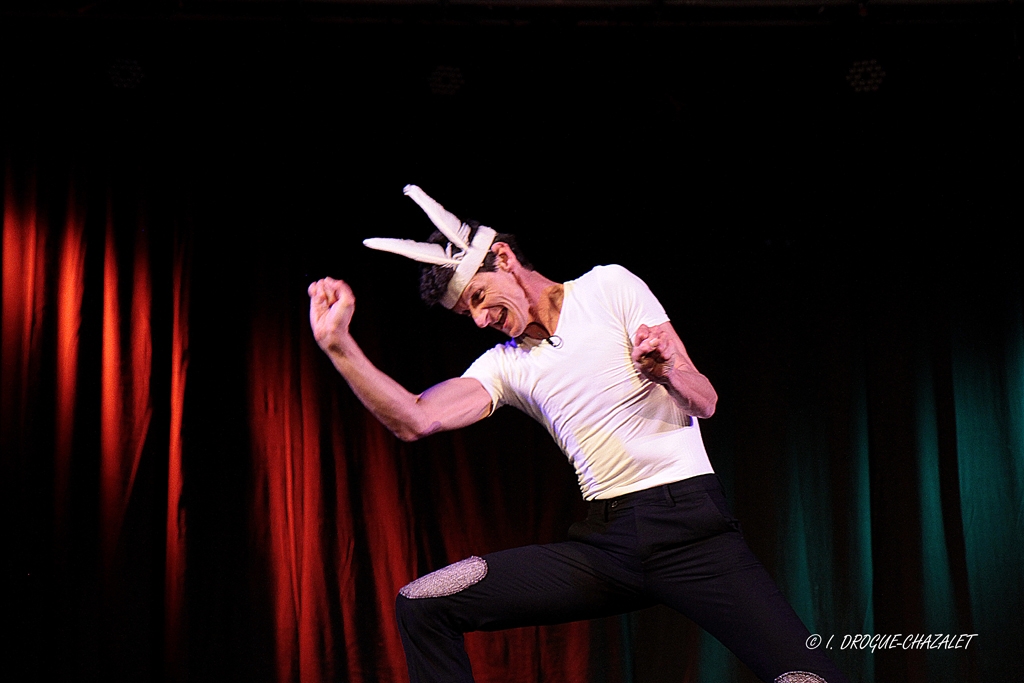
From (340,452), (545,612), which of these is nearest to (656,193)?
(340,452)

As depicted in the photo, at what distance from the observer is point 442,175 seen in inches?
157

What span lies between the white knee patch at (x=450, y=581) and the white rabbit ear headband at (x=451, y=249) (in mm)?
753

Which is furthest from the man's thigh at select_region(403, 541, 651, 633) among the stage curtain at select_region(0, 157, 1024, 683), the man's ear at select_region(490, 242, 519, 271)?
the stage curtain at select_region(0, 157, 1024, 683)

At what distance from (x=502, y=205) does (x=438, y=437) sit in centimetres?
105

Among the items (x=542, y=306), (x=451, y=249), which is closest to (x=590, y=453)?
(x=542, y=306)

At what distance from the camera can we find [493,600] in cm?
225

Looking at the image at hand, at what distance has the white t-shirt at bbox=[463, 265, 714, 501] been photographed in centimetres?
234

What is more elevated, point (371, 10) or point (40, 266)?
point (371, 10)

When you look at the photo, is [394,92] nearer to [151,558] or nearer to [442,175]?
[442,175]

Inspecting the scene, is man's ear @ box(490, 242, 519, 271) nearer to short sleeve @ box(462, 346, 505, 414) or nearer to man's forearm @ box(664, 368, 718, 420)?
short sleeve @ box(462, 346, 505, 414)

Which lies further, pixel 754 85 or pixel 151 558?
pixel 754 85

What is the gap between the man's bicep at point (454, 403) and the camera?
2447 mm

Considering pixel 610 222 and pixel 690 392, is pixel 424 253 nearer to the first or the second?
pixel 690 392

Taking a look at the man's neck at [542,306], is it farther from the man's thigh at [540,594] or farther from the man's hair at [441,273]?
the man's thigh at [540,594]
